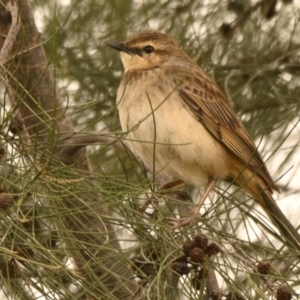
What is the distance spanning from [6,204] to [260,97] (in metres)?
2.83

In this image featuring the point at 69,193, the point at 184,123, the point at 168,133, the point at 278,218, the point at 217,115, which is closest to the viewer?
the point at 69,193

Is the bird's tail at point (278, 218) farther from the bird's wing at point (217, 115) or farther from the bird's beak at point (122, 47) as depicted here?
the bird's beak at point (122, 47)

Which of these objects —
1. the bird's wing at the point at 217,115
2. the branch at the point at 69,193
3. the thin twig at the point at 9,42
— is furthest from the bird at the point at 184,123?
the thin twig at the point at 9,42

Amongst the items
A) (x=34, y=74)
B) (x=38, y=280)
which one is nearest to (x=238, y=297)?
(x=38, y=280)

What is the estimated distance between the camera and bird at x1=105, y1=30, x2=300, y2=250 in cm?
484

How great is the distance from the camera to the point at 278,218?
513cm

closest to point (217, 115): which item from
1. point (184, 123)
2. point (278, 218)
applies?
point (184, 123)

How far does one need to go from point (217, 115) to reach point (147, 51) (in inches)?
23.8

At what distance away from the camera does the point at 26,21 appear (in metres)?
5.23

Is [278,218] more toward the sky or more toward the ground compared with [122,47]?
more toward the ground

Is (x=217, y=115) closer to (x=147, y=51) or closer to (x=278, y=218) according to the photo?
(x=147, y=51)

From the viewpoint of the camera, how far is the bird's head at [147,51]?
5.43m

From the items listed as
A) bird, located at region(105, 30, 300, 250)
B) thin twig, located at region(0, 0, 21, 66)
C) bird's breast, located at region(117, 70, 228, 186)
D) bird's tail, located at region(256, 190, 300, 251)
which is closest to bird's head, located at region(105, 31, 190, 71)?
bird, located at region(105, 30, 300, 250)

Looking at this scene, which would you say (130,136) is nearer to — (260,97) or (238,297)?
(260,97)
